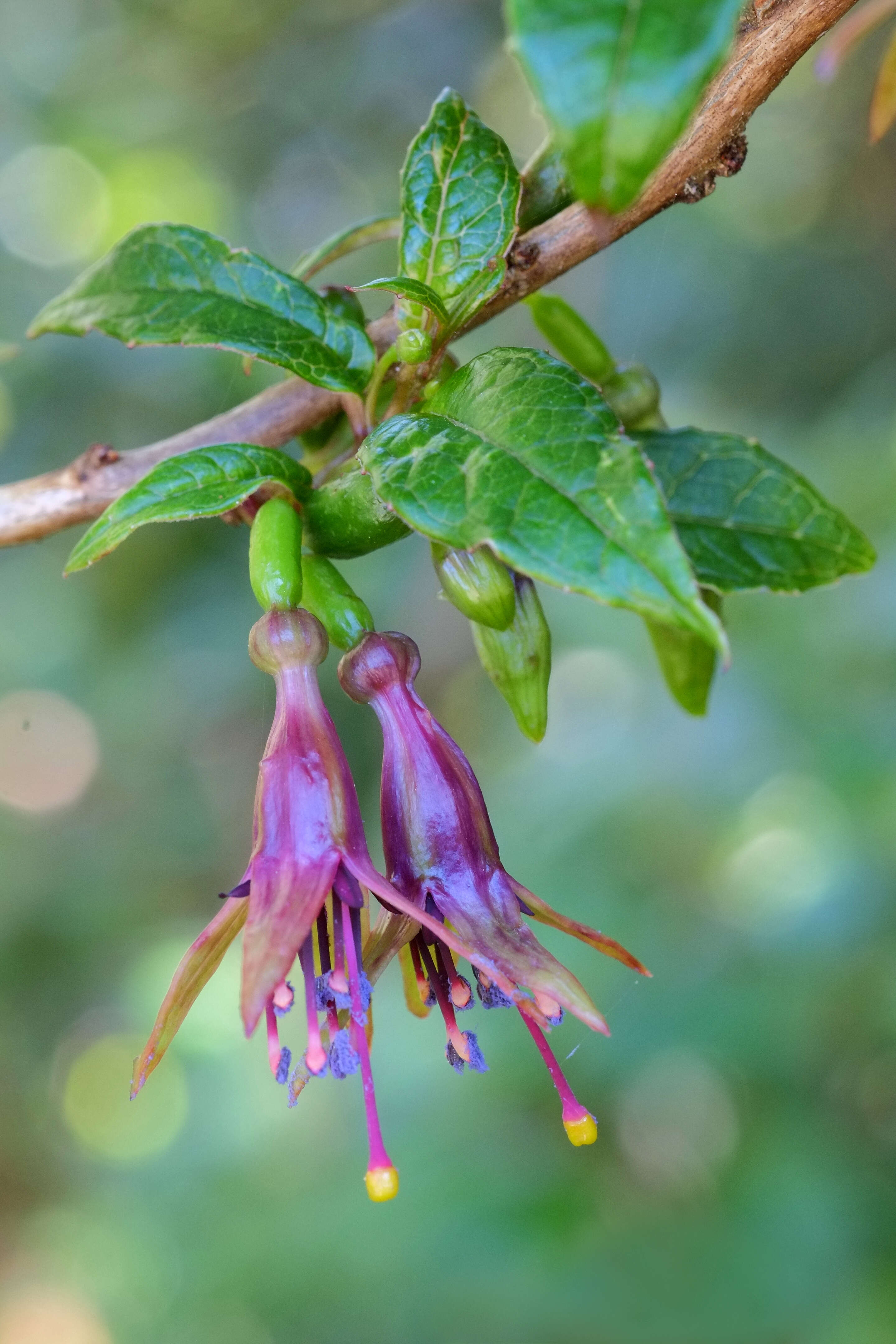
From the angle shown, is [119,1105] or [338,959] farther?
[119,1105]

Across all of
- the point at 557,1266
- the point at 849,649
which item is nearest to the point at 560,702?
the point at 849,649

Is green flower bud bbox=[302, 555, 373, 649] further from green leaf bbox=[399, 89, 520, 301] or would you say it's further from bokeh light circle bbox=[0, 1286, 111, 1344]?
bokeh light circle bbox=[0, 1286, 111, 1344]

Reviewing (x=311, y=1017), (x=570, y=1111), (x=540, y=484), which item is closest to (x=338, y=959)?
(x=311, y=1017)

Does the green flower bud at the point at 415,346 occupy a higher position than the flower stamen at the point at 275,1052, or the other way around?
the green flower bud at the point at 415,346

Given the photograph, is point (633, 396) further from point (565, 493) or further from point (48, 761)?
point (48, 761)

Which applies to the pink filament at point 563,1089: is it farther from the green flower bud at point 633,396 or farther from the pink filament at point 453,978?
the green flower bud at point 633,396

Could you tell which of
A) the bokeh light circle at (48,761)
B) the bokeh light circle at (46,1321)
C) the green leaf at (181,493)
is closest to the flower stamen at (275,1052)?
the green leaf at (181,493)
